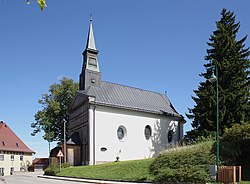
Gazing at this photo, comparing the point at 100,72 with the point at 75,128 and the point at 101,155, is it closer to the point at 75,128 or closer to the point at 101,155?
the point at 75,128

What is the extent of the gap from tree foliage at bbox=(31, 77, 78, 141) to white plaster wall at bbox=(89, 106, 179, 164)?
14383 mm

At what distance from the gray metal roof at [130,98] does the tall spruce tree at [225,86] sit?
443 inches

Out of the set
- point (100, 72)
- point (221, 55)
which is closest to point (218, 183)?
point (221, 55)

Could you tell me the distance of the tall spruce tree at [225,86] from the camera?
30.6m

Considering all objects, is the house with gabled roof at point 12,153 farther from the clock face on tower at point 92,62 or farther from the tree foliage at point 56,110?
the clock face on tower at point 92,62

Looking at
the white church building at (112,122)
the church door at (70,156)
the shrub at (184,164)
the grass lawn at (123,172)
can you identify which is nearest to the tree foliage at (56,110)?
the white church building at (112,122)

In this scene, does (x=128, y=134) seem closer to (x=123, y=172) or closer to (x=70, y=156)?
(x=70, y=156)

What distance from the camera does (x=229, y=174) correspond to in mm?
15953

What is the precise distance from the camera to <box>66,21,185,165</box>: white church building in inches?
1524

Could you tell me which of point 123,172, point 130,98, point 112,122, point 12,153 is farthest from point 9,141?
point 123,172

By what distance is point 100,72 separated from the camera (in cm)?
4419

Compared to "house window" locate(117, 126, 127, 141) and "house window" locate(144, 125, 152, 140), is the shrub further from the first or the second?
"house window" locate(144, 125, 152, 140)

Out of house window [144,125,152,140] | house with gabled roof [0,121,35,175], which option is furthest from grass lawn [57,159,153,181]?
house with gabled roof [0,121,35,175]

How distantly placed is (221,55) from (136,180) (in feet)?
61.0
